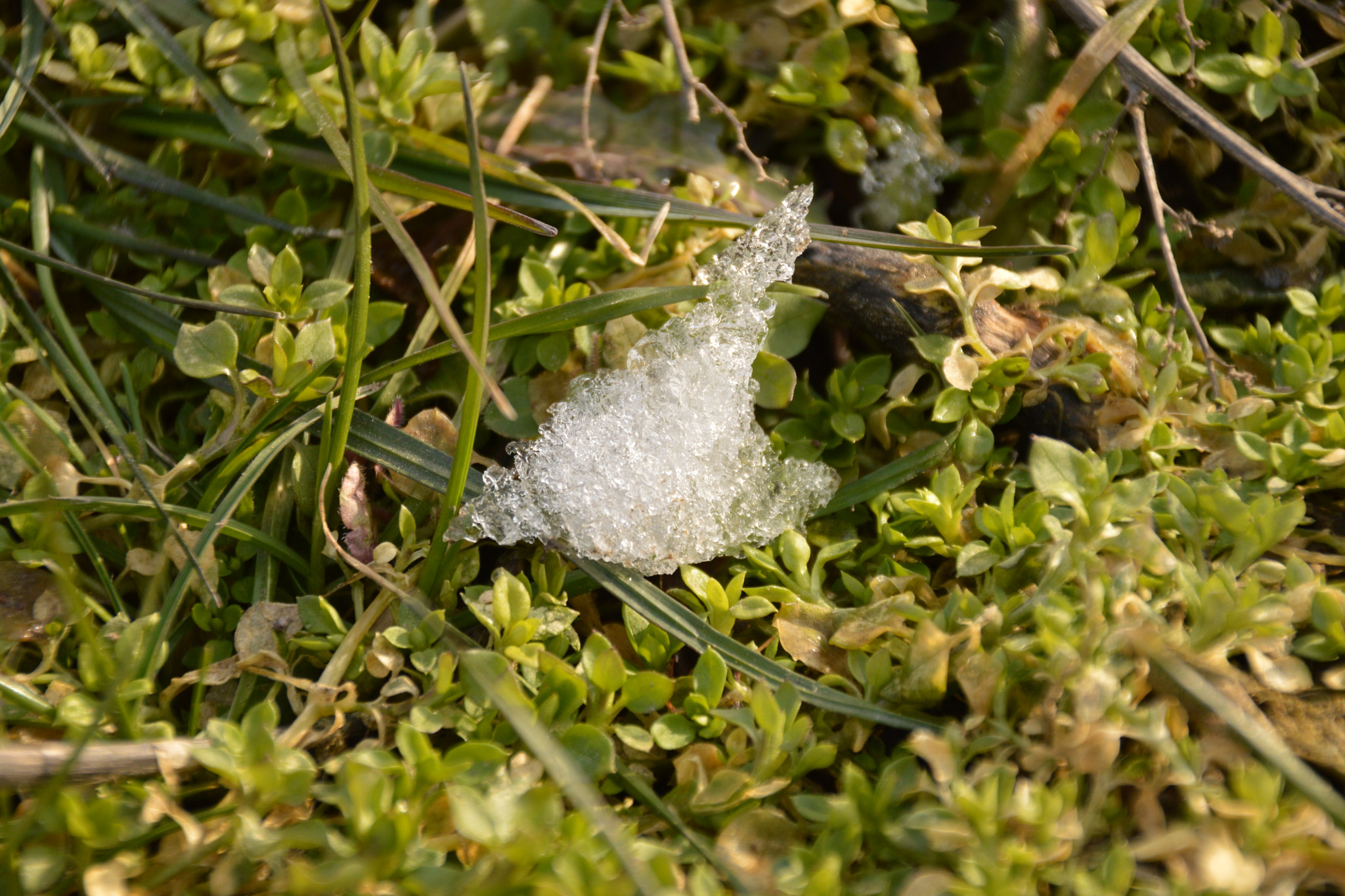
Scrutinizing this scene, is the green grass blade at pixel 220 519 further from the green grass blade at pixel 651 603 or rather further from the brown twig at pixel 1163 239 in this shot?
the brown twig at pixel 1163 239

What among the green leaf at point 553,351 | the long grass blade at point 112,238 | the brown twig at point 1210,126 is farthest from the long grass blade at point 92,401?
the brown twig at point 1210,126

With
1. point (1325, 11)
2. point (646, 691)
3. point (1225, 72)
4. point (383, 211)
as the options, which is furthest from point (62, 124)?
point (1325, 11)

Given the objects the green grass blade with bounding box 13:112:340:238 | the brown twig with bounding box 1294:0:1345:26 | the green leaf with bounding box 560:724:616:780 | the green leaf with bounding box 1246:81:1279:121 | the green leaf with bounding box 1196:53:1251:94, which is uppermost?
the brown twig with bounding box 1294:0:1345:26

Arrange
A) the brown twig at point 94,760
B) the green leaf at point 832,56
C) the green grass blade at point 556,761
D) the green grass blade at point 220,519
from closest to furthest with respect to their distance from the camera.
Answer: the green grass blade at point 556,761
the brown twig at point 94,760
the green grass blade at point 220,519
the green leaf at point 832,56

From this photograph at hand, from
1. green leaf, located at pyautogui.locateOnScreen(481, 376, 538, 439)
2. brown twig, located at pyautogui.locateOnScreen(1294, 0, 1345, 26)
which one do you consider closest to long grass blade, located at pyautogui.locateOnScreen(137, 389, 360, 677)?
green leaf, located at pyautogui.locateOnScreen(481, 376, 538, 439)

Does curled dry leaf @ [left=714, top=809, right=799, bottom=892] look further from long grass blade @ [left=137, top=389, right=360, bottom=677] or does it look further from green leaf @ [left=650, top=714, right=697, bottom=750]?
long grass blade @ [left=137, top=389, right=360, bottom=677]

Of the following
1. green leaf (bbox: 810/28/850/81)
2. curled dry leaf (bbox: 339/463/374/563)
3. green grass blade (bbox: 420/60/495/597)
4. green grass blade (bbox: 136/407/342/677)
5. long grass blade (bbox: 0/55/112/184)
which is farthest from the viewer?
green leaf (bbox: 810/28/850/81)

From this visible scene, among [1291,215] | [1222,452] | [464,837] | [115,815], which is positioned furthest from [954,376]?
[115,815]
